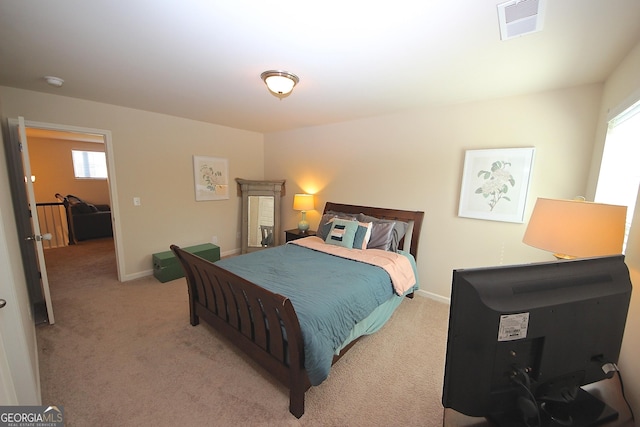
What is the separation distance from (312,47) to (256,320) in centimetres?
194

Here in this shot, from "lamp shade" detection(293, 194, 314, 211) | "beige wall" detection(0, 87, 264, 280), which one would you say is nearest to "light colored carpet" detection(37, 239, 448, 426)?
"beige wall" detection(0, 87, 264, 280)

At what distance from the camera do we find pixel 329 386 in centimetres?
181

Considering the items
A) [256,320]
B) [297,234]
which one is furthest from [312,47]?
[297,234]

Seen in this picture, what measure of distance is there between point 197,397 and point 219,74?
2512 millimetres

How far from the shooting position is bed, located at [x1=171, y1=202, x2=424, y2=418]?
1.56m

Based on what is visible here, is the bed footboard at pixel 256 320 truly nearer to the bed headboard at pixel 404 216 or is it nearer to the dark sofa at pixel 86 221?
the bed headboard at pixel 404 216

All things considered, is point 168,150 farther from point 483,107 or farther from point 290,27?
point 483,107

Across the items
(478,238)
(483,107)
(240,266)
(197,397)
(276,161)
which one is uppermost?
(483,107)

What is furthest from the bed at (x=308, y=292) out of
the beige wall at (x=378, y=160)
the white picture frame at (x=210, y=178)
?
the white picture frame at (x=210, y=178)

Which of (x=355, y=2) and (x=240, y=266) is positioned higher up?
(x=355, y=2)

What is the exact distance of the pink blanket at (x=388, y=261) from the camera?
8.30ft

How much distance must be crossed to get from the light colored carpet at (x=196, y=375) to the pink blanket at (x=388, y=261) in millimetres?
430

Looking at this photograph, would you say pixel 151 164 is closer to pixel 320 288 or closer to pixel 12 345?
pixel 12 345

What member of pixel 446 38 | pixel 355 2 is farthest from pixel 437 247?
pixel 355 2
